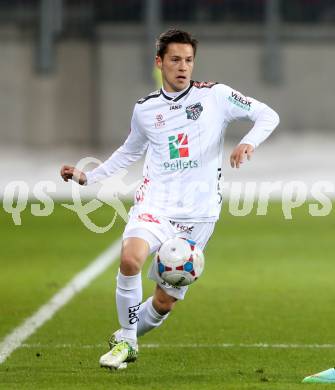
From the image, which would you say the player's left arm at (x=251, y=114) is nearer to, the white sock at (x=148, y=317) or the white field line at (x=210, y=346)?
the white sock at (x=148, y=317)

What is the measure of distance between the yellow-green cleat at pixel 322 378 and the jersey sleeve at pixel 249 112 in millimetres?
1375

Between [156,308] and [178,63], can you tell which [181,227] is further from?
[178,63]

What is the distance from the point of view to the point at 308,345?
333 inches

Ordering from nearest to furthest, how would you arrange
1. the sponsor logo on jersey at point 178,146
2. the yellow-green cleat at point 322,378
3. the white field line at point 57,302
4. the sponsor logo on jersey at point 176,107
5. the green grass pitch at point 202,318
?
the yellow-green cleat at point 322,378
the green grass pitch at point 202,318
the sponsor logo on jersey at point 178,146
the sponsor logo on jersey at point 176,107
the white field line at point 57,302

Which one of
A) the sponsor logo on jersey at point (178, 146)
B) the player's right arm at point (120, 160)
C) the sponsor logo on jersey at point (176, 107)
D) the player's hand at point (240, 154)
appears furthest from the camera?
the player's right arm at point (120, 160)

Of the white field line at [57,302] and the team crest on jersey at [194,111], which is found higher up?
the team crest on jersey at [194,111]

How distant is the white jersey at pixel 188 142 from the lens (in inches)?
303

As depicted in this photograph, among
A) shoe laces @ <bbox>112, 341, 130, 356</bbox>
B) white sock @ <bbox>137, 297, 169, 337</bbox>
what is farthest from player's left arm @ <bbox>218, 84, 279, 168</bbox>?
shoe laces @ <bbox>112, 341, 130, 356</bbox>

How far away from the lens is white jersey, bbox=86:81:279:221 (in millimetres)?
7695

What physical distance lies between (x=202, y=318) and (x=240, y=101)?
102 inches

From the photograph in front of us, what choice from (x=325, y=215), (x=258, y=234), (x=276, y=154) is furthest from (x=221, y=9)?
(x=258, y=234)

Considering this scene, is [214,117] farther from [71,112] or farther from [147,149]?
[71,112]

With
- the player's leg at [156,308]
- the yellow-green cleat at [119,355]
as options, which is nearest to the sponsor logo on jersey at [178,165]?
the player's leg at [156,308]

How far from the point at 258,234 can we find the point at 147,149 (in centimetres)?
998
